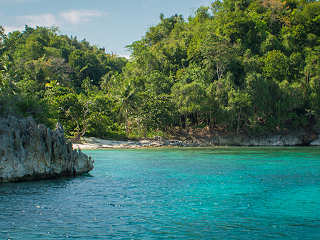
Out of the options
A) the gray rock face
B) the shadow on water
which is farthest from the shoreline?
the shadow on water

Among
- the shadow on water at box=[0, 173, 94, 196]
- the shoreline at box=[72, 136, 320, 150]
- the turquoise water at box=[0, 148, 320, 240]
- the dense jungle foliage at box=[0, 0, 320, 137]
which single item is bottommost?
the turquoise water at box=[0, 148, 320, 240]

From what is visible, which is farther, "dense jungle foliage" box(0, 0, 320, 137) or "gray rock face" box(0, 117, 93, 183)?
"dense jungle foliage" box(0, 0, 320, 137)

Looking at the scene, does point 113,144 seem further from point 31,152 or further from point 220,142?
point 31,152

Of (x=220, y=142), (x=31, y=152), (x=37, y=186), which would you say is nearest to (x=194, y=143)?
(x=220, y=142)

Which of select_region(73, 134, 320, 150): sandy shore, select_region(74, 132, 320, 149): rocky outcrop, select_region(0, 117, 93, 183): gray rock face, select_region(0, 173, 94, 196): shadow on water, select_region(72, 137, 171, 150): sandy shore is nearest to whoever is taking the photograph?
select_region(0, 173, 94, 196): shadow on water

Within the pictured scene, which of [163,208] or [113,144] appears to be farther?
[113,144]

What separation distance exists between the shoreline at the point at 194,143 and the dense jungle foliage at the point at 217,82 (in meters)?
1.56

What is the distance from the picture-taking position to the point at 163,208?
42.6 ft

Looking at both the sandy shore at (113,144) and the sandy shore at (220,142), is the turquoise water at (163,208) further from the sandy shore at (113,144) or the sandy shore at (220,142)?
the sandy shore at (220,142)

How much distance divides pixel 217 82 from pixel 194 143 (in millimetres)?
9526

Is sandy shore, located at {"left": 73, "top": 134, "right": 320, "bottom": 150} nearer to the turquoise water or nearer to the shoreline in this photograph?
the shoreline

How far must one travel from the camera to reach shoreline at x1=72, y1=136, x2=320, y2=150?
4709 centimetres

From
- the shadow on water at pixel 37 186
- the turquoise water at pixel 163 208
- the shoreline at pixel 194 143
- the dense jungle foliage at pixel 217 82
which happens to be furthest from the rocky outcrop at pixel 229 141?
the shadow on water at pixel 37 186

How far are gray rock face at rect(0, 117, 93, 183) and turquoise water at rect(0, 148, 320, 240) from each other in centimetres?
63
